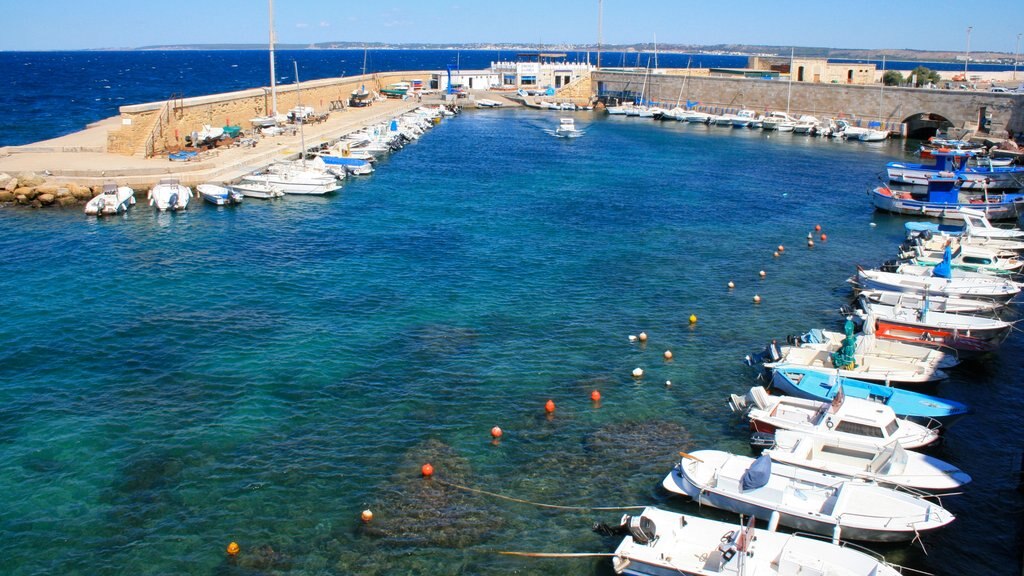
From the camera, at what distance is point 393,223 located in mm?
46094

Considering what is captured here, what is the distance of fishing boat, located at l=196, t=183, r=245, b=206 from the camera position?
159 feet

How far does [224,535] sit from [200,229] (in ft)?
97.5

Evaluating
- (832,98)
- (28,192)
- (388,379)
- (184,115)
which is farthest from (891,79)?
(28,192)

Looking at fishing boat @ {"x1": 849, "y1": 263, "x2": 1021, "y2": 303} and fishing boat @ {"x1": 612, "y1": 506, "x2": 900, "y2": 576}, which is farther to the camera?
fishing boat @ {"x1": 849, "y1": 263, "x2": 1021, "y2": 303}

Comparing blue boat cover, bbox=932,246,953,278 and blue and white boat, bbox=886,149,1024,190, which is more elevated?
blue and white boat, bbox=886,149,1024,190

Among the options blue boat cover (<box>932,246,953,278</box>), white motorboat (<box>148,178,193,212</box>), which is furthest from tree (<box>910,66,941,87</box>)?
white motorboat (<box>148,178,193,212</box>)

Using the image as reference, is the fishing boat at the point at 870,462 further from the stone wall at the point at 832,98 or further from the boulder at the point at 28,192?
the stone wall at the point at 832,98

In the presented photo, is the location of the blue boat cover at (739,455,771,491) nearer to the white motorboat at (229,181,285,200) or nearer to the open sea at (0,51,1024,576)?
the open sea at (0,51,1024,576)

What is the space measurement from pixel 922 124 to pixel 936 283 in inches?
2519

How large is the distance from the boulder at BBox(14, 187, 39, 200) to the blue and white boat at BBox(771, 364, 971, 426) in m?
45.0

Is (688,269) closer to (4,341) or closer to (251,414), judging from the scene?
(251,414)

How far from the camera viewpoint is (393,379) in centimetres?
2495

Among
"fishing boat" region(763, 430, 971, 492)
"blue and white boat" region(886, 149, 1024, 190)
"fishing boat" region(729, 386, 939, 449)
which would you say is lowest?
"fishing boat" region(763, 430, 971, 492)

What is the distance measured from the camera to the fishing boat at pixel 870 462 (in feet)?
60.3
